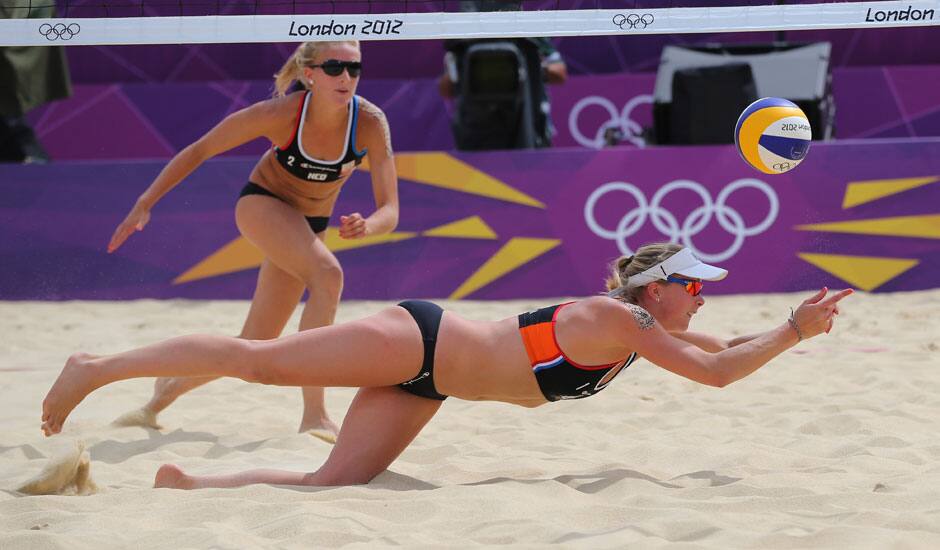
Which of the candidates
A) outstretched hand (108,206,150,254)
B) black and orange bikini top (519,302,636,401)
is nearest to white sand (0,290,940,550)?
black and orange bikini top (519,302,636,401)

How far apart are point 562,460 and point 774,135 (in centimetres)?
135

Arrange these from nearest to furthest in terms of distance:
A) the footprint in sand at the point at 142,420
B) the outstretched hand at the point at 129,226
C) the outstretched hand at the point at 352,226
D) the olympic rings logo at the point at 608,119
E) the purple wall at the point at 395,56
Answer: the outstretched hand at the point at 352,226 → the outstretched hand at the point at 129,226 → the footprint in sand at the point at 142,420 → the olympic rings logo at the point at 608,119 → the purple wall at the point at 395,56

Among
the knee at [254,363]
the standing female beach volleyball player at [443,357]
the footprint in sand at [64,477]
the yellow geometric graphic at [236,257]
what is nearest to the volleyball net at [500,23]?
the standing female beach volleyball player at [443,357]

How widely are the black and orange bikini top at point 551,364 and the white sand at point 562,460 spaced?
288 mm

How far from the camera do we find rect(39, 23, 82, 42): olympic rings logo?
438 centimetres

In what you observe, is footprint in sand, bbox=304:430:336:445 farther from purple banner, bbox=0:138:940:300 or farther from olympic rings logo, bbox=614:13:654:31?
purple banner, bbox=0:138:940:300

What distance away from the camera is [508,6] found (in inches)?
314

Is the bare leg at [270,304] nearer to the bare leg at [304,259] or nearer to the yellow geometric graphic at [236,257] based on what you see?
the bare leg at [304,259]

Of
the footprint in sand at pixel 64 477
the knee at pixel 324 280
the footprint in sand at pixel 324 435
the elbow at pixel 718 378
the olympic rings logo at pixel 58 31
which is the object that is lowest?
the footprint in sand at pixel 324 435

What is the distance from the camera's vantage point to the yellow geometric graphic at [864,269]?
7.86m

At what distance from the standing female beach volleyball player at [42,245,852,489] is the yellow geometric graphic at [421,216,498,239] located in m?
4.21

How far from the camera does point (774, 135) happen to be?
4266 millimetres

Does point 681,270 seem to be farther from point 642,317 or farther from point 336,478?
point 336,478

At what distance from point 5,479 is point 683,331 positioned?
2186 mm
